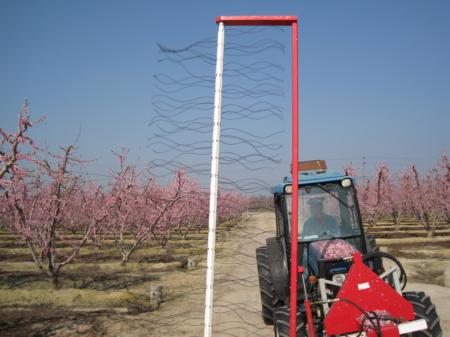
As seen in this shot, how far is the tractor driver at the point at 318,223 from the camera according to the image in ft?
16.9

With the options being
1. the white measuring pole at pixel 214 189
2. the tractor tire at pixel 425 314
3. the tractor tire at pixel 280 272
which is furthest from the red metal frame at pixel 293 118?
the tractor tire at pixel 280 272

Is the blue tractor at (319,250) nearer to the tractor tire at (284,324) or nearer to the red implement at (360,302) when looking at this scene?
the tractor tire at (284,324)

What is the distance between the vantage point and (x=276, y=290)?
18.0 feet

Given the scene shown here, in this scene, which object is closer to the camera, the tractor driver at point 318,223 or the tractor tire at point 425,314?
the tractor tire at point 425,314

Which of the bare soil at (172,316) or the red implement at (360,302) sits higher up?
the red implement at (360,302)

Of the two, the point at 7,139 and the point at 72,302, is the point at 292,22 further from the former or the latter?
the point at 72,302

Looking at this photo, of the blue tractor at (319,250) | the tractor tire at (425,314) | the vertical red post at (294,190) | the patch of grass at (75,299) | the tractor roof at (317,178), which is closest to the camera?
the vertical red post at (294,190)

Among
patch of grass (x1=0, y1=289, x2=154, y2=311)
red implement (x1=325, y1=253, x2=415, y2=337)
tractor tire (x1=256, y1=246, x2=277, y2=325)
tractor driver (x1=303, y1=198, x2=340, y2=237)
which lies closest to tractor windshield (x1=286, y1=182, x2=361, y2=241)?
tractor driver (x1=303, y1=198, x2=340, y2=237)

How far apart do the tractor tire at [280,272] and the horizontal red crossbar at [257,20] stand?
404cm

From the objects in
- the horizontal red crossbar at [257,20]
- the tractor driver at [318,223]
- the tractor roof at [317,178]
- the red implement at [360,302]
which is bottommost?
the red implement at [360,302]

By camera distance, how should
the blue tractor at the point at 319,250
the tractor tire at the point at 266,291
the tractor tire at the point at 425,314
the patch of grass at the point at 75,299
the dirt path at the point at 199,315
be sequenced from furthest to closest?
1. the patch of grass at the point at 75,299
2. the dirt path at the point at 199,315
3. the tractor tire at the point at 266,291
4. the blue tractor at the point at 319,250
5. the tractor tire at the point at 425,314

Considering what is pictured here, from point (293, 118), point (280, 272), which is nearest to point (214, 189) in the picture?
point (293, 118)

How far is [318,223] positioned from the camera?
5156 mm

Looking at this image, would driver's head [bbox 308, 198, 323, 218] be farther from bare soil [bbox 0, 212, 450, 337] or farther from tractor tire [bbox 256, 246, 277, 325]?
tractor tire [bbox 256, 246, 277, 325]
